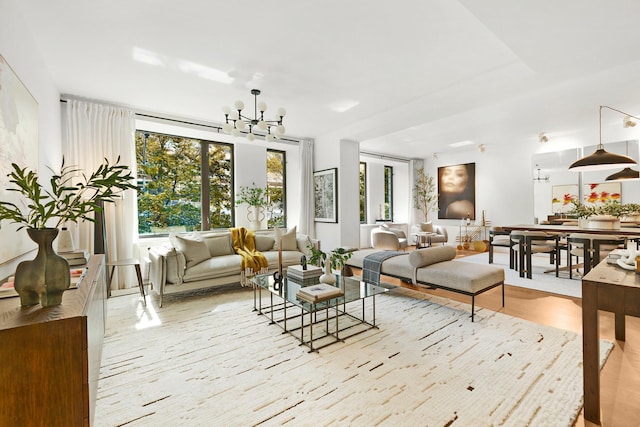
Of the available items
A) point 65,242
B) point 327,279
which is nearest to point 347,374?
point 327,279

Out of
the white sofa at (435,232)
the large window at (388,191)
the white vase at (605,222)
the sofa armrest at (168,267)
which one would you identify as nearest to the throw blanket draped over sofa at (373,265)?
the sofa armrest at (168,267)

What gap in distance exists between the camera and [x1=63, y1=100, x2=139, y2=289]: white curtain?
394 cm

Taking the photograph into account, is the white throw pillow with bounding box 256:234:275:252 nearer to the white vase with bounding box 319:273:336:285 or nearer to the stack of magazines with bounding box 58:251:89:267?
the white vase with bounding box 319:273:336:285

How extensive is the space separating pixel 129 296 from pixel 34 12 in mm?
3154

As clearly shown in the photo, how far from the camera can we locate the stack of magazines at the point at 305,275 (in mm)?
3031

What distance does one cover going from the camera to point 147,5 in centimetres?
228

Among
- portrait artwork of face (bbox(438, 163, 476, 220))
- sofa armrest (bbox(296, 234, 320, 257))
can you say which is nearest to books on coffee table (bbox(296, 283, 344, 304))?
sofa armrest (bbox(296, 234, 320, 257))

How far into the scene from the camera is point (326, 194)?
616cm

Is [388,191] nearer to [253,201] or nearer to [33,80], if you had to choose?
[253,201]

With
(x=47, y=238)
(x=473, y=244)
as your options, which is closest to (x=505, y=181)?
A: (x=473, y=244)

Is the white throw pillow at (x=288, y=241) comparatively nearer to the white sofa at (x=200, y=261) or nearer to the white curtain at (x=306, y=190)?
the white sofa at (x=200, y=261)

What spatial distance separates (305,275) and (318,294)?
24.7 inches

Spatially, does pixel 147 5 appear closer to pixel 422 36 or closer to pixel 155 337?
pixel 422 36

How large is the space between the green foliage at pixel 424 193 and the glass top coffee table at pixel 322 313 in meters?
6.57
